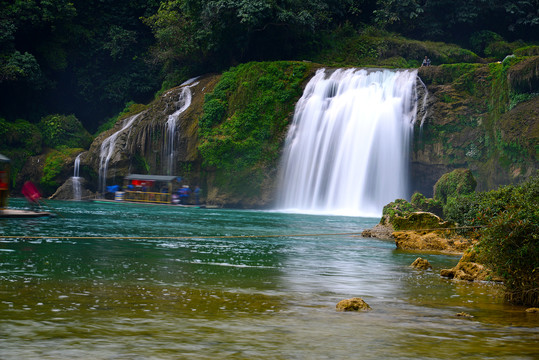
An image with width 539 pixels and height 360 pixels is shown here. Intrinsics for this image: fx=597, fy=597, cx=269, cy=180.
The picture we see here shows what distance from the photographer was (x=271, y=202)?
4122 cm

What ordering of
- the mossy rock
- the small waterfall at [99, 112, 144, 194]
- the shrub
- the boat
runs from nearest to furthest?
the shrub → the mossy rock → the boat → the small waterfall at [99, 112, 144, 194]

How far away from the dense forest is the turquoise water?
32698mm

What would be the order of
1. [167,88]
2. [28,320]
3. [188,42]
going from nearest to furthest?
[28,320], [188,42], [167,88]

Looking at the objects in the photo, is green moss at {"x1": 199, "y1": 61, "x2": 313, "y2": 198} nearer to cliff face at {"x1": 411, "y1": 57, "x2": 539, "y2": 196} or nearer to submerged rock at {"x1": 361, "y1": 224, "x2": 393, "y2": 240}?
cliff face at {"x1": 411, "y1": 57, "x2": 539, "y2": 196}

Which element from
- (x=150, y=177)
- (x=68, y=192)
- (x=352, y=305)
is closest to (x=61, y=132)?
(x=68, y=192)

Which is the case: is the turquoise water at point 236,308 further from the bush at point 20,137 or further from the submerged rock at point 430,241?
the bush at point 20,137

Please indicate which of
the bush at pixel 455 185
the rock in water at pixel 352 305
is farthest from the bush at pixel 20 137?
the rock in water at pixel 352 305

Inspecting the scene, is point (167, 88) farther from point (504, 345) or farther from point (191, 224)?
point (504, 345)

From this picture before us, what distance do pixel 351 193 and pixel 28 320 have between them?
31.5 m

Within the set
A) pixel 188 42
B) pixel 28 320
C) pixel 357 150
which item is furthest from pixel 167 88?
pixel 28 320

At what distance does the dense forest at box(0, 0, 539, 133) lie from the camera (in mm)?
47031

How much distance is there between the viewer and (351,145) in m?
37.8

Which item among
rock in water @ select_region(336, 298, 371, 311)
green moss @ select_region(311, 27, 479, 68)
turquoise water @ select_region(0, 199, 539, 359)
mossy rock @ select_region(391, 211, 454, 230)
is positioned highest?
green moss @ select_region(311, 27, 479, 68)

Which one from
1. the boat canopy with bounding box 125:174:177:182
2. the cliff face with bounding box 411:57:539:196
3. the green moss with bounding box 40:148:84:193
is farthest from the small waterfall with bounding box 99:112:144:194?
the cliff face with bounding box 411:57:539:196
